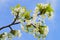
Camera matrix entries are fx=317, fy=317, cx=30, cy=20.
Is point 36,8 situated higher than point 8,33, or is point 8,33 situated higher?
point 36,8

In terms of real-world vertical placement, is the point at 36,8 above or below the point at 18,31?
above

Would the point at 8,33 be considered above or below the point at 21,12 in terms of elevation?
below

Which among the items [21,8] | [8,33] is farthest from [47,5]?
[8,33]

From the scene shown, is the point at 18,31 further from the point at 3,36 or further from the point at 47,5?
the point at 47,5

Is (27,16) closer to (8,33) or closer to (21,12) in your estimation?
(21,12)

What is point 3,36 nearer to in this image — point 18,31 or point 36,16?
point 18,31

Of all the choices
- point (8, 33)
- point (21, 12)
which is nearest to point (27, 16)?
point (21, 12)

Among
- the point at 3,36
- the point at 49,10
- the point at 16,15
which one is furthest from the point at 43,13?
the point at 3,36
